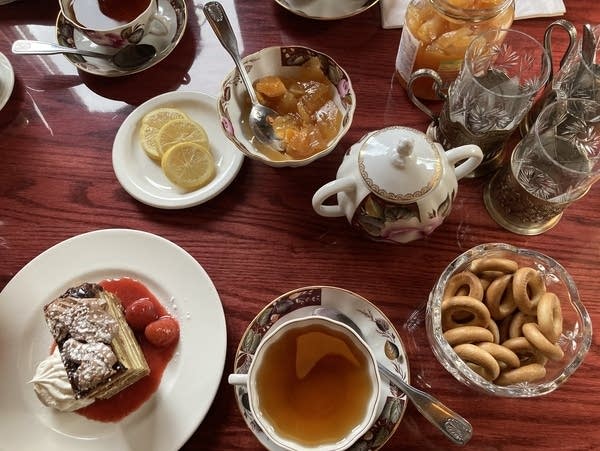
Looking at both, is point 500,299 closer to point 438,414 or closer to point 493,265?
point 493,265

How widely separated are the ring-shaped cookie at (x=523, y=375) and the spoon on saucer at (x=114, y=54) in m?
0.96

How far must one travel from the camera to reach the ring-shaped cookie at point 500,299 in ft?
2.96

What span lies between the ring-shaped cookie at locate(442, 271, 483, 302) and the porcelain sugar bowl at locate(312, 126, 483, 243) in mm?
99

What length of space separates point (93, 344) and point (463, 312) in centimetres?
62

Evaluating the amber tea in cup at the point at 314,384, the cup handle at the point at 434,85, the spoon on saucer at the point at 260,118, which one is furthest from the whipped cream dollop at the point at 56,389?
the cup handle at the point at 434,85

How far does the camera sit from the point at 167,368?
97 centimetres

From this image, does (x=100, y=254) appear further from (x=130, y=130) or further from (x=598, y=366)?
(x=598, y=366)

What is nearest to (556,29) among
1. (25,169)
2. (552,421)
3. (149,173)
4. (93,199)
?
(552,421)

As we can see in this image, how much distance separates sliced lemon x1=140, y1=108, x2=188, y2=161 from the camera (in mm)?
1119

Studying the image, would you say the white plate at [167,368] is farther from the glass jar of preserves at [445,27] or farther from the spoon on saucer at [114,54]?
the glass jar of preserves at [445,27]

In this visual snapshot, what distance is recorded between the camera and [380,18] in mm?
1245

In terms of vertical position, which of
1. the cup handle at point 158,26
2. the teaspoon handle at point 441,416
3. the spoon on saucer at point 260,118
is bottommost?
the teaspoon handle at point 441,416

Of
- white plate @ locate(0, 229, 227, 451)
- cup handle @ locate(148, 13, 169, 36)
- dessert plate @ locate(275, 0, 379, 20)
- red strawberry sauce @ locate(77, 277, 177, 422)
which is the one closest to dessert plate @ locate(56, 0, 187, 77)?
cup handle @ locate(148, 13, 169, 36)

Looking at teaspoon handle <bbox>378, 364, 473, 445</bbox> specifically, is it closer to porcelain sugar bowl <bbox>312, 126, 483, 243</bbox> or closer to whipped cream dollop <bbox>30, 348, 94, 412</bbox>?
porcelain sugar bowl <bbox>312, 126, 483, 243</bbox>
